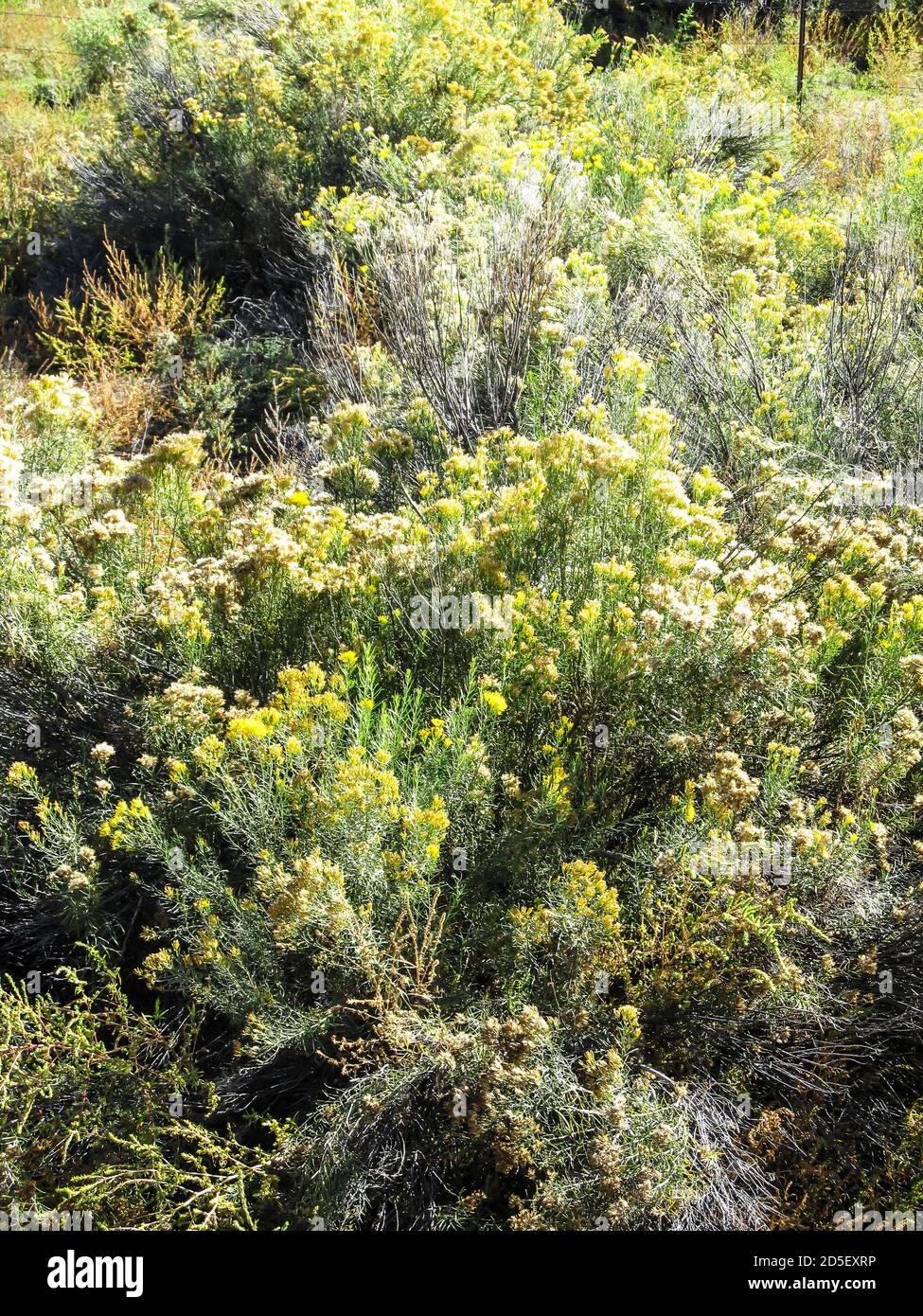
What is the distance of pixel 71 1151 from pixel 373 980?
0.95 metres

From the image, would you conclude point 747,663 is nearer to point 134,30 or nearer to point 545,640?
point 545,640

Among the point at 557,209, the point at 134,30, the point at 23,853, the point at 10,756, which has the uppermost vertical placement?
the point at 134,30

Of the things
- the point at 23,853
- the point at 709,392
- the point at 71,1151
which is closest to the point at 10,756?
the point at 23,853

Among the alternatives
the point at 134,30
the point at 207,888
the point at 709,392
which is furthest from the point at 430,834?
the point at 134,30

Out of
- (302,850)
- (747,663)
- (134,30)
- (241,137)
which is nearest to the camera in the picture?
(302,850)

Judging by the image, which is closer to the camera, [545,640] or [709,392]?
[545,640]

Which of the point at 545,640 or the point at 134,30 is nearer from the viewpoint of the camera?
the point at 545,640

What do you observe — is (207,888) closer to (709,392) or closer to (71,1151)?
(71,1151)

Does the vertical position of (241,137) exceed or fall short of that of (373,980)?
it exceeds it

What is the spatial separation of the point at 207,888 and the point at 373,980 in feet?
1.71

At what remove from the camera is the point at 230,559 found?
10.4 ft

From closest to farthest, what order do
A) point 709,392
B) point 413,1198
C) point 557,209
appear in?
point 413,1198 < point 709,392 < point 557,209

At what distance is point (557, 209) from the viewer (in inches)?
221

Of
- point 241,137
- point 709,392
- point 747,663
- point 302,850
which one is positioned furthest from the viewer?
point 241,137
